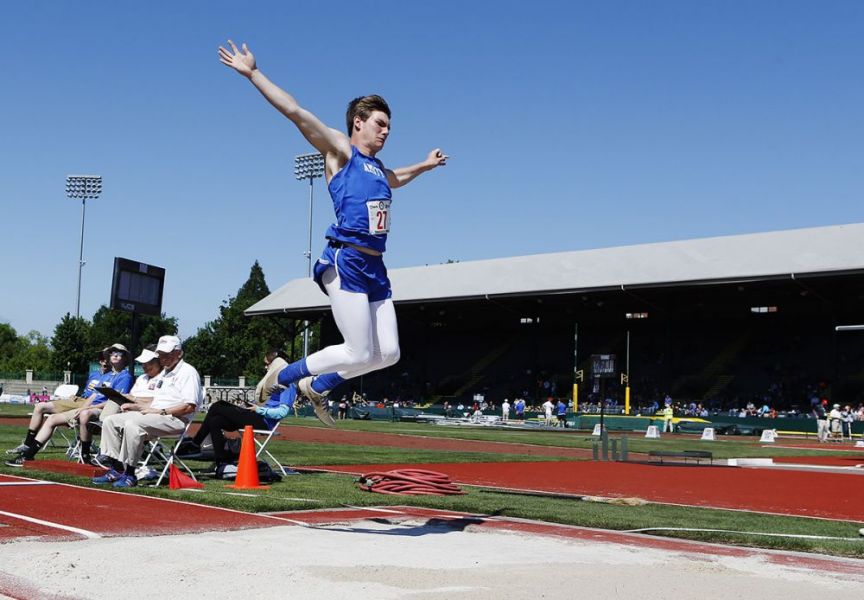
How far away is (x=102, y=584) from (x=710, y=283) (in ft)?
121

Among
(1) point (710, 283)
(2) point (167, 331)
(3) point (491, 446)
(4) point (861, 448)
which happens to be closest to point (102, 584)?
(3) point (491, 446)

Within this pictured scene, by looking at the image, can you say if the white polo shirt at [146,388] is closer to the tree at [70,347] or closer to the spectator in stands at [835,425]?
the spectator in stands at [835,425]

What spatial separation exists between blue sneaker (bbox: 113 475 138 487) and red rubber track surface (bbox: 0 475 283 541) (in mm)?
487

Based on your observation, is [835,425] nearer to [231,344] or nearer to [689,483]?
[689,483]

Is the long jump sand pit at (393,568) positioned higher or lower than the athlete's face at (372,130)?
lower

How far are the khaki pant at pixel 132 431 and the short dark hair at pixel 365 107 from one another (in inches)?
163

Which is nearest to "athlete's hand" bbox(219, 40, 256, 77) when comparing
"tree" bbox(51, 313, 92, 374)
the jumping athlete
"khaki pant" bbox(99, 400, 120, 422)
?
the jumping athlete

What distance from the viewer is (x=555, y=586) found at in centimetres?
460

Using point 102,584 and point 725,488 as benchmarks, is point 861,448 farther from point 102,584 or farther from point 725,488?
point 102,584

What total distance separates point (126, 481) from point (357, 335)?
404cm

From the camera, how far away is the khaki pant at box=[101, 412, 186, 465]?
358 inches

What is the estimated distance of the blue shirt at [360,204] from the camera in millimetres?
6035

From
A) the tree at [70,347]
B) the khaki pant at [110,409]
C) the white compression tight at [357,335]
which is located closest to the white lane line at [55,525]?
the white compression tight at [357,335]

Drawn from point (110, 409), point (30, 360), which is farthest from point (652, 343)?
point (30, 360)
